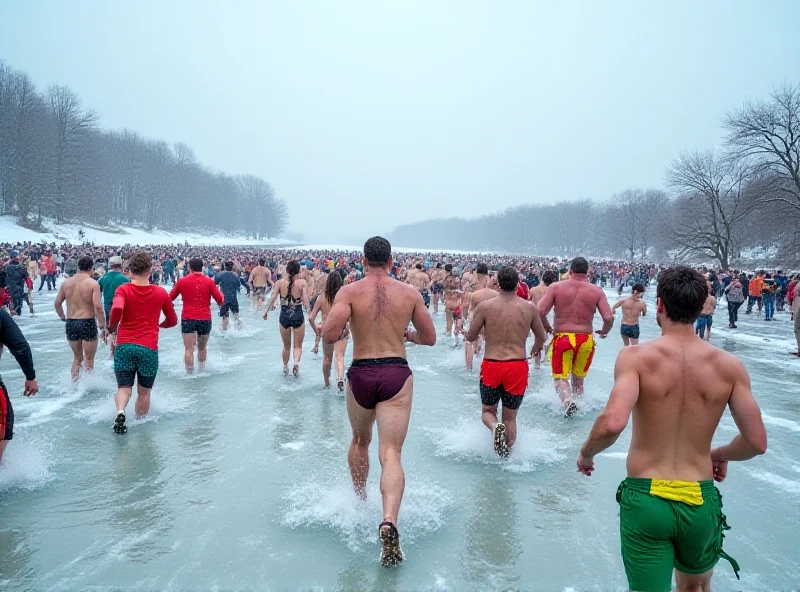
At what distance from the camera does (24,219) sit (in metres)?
43.9

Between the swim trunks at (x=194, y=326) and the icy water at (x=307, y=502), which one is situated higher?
the swim trunks at (x=194, y=326)

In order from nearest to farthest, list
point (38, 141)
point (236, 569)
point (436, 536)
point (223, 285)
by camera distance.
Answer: point (236, 569) → point (436, 536) → point (223, 285) → point (38, 141)

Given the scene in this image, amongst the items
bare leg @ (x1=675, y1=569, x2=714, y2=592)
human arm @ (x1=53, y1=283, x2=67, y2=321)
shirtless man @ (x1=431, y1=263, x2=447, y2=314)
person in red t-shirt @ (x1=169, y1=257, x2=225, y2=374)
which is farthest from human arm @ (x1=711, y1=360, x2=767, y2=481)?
shirtless man @ (x1=431, y1=263, x2=447, y2=314)

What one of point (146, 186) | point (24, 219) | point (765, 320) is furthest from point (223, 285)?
point (146, 186)

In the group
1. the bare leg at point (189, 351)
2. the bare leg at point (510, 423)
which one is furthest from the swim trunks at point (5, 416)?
the bare leg at point (189, 351)

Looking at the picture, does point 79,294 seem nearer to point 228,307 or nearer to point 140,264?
point 140,264

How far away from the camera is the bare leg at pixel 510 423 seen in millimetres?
5020

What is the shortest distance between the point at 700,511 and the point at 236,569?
8.54ft

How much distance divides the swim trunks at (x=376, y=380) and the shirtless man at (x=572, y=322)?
328cm

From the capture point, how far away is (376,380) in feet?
11.6

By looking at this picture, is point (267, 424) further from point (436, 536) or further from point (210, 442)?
point (436, 536)

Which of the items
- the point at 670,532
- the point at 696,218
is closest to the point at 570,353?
the point at 670,532

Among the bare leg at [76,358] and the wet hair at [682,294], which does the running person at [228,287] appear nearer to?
the bare leg at [76,358]

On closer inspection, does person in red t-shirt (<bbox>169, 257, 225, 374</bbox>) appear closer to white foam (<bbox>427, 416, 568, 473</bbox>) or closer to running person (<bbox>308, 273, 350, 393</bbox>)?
running person (<bbox>308, 273, 350, 393</bbox>)
